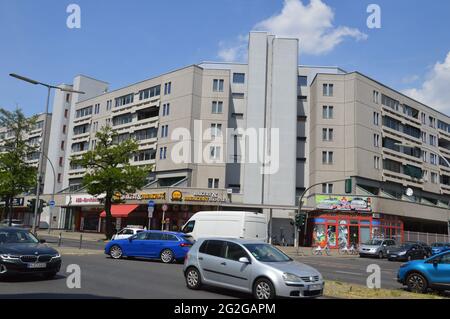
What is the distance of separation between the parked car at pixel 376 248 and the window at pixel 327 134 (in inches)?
633

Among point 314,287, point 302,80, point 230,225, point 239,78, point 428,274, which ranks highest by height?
point 302,80

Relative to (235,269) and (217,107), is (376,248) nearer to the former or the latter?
(217,107)

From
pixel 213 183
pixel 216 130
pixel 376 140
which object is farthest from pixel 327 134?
pixel 213 183

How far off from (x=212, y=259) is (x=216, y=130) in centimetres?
3944

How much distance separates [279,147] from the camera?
4916 centimetres

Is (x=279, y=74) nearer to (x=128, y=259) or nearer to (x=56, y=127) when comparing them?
(x=128, y=259)

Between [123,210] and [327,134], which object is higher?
[327,134]

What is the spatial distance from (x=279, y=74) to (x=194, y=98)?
10.1m

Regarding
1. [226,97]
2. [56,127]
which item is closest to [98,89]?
[56,127]

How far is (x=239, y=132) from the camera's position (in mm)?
51969

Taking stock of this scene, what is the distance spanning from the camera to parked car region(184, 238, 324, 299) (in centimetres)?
970

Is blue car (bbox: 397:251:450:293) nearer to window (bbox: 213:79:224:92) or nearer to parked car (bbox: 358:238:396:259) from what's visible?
parked car (bbox: 358:238:396:259)

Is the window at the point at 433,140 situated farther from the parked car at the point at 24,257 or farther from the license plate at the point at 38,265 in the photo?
the license plate at the point at 38,265
